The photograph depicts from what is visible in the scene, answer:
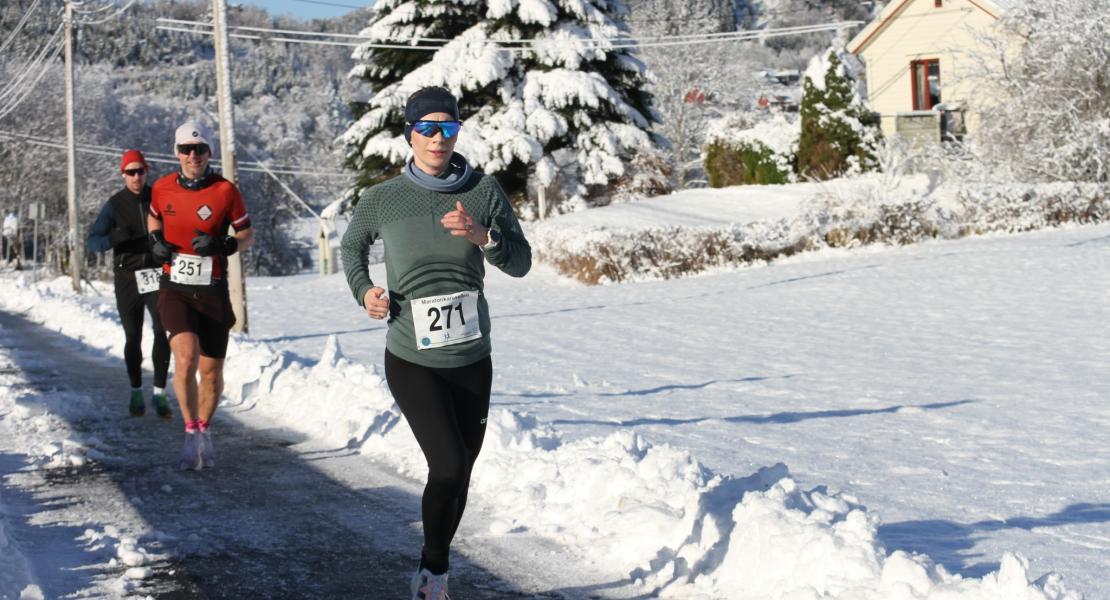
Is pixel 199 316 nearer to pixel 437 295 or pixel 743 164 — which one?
pixel 437 295

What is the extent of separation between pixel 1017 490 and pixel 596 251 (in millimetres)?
16936

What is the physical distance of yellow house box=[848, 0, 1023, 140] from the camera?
36.1 m

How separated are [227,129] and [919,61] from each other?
94.5 ft

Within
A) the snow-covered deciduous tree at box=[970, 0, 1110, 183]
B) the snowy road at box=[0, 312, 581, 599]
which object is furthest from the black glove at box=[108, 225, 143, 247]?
the snow-covered deciduous tree at box=[970, 0, 1110, 183]

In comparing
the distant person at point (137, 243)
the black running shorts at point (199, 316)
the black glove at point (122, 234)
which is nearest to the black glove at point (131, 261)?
the distant person at point (137, 243)

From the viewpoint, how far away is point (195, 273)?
739 cm

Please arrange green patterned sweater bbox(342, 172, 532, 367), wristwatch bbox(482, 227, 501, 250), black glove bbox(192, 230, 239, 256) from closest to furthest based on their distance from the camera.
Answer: wristwatch bbox(482, 227, 501, 250), green patterned sweater bbox(342, 172, 532, 367), black glove bbox(192, 230, 239, 256)

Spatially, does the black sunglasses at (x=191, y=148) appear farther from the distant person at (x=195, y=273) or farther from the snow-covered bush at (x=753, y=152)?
the snow-covered bush at (x=753, y=152)

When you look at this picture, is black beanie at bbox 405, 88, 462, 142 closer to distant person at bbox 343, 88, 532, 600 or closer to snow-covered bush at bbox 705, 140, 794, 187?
distant person at bbox 343, 88, 532, 600

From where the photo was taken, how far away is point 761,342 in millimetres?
14617

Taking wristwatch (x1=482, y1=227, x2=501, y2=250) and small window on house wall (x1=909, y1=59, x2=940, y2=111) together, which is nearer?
wristwatch (x1=482, y1=227, x2=501, y2=250)

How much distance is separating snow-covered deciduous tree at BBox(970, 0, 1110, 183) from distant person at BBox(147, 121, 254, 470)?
24532mm

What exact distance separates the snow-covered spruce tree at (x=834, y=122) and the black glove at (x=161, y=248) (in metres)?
29.8

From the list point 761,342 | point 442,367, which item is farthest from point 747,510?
point 761,342
